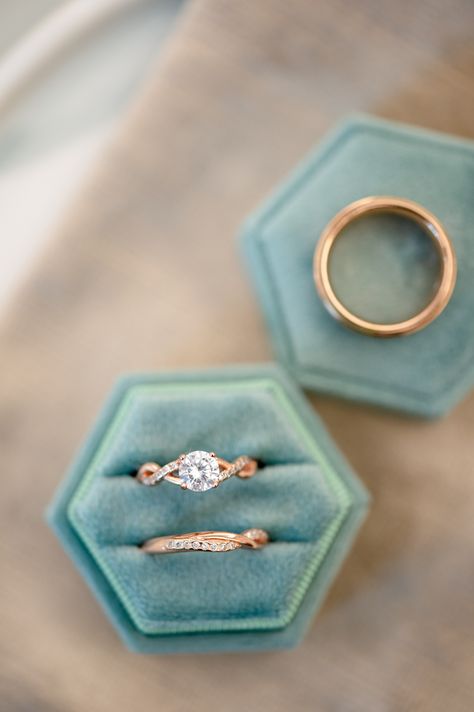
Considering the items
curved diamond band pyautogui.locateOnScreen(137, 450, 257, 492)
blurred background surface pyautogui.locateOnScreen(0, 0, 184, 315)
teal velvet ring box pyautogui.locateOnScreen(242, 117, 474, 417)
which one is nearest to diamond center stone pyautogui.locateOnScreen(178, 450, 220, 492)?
curved diamond band pyautogui.locateOnScreen(137, 450, 257, 492)

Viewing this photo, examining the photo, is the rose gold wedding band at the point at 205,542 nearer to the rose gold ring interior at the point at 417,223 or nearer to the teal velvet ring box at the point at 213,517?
the teal velvet ring box at the point at 213,517

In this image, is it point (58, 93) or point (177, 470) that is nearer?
point (177, 470)

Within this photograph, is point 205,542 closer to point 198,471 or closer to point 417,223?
point 198,471

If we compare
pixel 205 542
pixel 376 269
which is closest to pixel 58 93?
pixel 376 269

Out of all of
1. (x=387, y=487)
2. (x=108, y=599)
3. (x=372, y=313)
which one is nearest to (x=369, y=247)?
(x=372, y=313)

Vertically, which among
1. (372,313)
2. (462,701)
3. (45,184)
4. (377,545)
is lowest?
(462,701)

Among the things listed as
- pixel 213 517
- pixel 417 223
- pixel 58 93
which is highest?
pixel 58 93

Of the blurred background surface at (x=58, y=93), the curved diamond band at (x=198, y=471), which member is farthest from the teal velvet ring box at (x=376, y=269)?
the blurred background surface at (x=58, y=93)

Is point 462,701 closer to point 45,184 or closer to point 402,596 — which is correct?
point 402,596
